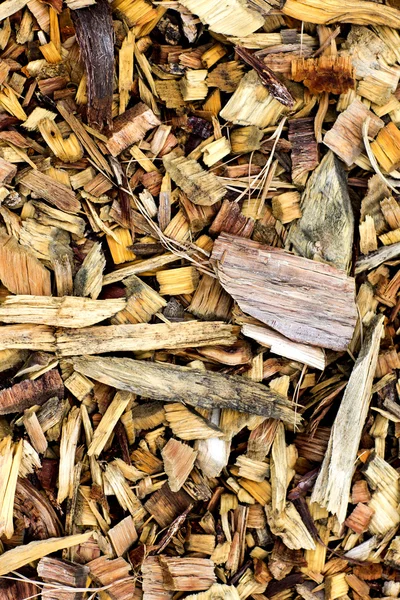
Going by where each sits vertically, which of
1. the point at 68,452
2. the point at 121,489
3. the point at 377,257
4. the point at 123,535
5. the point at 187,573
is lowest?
the point at 187,573

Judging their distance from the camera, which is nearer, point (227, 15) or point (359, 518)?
point (227, 15)

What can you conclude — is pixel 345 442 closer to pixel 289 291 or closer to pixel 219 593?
pixel 289 291

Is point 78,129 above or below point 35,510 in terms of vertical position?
above

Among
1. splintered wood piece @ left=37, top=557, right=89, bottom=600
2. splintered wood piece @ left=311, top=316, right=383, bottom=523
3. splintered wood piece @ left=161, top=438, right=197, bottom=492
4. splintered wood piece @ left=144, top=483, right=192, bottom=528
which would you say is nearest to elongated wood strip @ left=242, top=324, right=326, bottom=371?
splintered wood piece @ left=311, top=316, right=383, bottom=523

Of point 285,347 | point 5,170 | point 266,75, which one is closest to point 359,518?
point 285,347

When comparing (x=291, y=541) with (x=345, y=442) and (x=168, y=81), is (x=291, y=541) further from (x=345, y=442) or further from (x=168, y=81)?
(x=168, y=81)

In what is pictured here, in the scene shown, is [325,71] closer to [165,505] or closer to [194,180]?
[194,180]

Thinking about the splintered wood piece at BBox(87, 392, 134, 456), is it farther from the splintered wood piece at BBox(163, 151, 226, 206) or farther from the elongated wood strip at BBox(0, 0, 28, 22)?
the elongated wood strip at BBox(0, 0, 28, 22)
